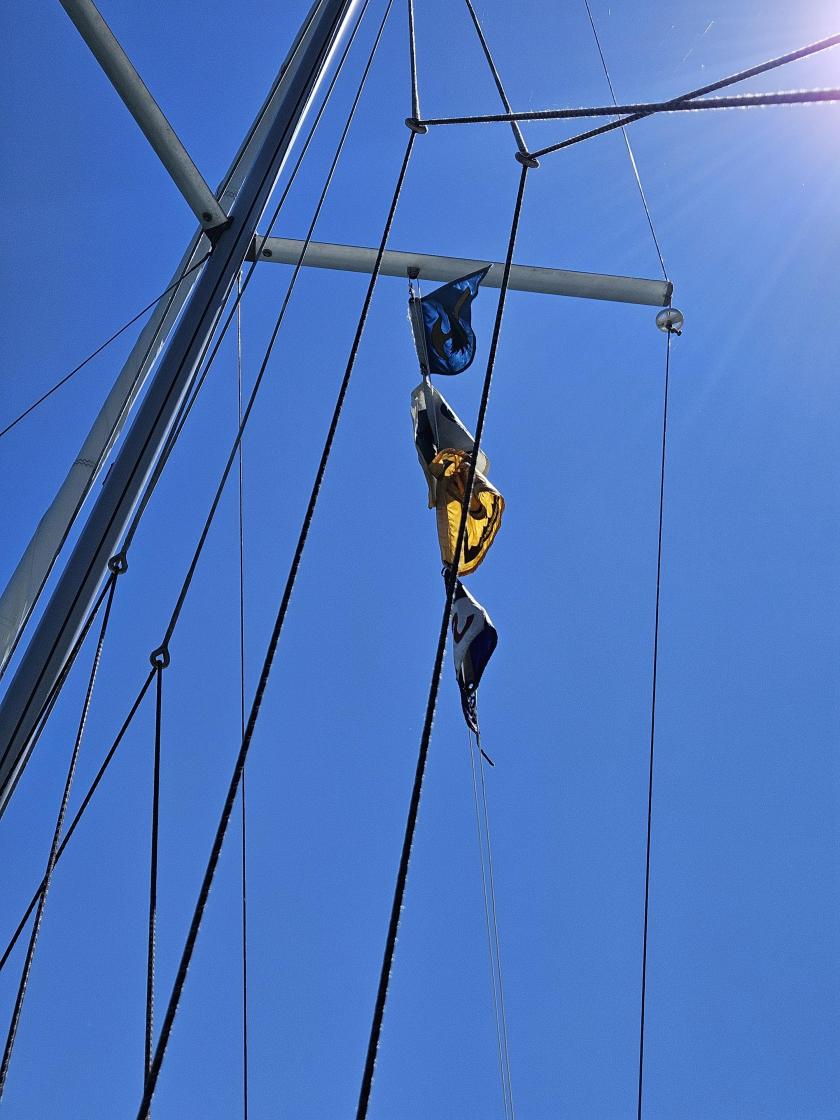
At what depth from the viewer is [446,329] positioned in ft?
30.3

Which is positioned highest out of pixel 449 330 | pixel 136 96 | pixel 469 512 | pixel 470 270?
pixel 470 270

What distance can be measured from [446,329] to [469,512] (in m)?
2.42

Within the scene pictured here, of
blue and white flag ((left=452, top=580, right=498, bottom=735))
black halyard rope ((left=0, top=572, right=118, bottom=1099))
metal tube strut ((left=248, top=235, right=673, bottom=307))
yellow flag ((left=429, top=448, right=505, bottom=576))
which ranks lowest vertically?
black halyard rope ((left=0, top=572, right=118, bottom=1099))

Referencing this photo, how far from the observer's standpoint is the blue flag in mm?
9219

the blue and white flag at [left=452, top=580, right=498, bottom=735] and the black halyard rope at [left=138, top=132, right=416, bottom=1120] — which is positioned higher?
the blue and white flag at [left=452, top=580, right=498, bottom=735]

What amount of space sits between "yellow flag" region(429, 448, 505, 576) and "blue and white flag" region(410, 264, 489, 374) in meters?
1.65

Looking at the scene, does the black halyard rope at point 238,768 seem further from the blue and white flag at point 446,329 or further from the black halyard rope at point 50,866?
the blue and white flag at point 446,329

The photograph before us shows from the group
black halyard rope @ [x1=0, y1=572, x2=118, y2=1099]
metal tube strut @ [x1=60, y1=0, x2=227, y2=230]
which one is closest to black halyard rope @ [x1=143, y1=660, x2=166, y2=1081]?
black halyard rope @ [x1=0, y1=572, x2=118, y2=1099]

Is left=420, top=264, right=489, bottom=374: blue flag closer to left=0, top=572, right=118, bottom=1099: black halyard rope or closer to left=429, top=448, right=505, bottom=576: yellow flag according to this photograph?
left=429, top=448, right=505, bottom=576: yellow flag

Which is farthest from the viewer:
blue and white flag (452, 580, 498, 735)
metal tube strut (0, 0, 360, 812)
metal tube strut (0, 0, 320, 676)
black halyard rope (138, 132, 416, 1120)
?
blue and white flag (452, 580, 498, 735)

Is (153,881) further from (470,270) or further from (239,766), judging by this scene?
(470,270)

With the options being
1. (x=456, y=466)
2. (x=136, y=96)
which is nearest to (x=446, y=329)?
(x=456, y=466)

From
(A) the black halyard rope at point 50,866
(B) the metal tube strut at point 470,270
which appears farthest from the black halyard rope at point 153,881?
(B) the metal tube strut at point 470,270

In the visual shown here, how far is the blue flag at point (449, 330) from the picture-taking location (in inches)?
363
